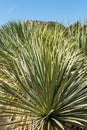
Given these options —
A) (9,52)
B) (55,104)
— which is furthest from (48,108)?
(9,52)

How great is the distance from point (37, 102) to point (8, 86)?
0.49 m

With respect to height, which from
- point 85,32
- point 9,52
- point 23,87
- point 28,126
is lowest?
point 28,126

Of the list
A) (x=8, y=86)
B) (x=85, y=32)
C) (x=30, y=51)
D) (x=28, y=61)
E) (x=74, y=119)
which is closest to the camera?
(x=74, y=119)

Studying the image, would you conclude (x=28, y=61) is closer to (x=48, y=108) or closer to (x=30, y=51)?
(x=30, y=51)

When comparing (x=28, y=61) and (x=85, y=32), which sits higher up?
(x=85, y=32)

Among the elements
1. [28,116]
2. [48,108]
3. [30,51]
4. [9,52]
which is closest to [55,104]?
[48,108]

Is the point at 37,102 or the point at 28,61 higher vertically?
the point at 28,61

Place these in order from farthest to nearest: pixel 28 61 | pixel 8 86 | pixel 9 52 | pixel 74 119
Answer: pixel 9 52
pixel 28 61
pixel 8 86
pixel 74 119

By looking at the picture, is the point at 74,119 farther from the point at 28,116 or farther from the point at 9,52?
the point at 9,52

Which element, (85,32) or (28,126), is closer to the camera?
(28,126)

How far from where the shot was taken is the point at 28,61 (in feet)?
19.3

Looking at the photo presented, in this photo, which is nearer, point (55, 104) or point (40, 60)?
point (55, 104)

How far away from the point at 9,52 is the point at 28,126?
2.74 metres

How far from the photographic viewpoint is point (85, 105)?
5094 mm
